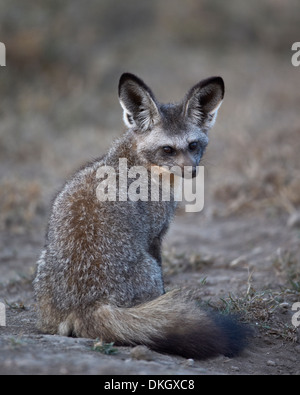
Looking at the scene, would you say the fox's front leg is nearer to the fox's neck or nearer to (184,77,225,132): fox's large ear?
the fox's neck

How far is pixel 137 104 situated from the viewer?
4.94m

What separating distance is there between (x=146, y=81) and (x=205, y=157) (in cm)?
514

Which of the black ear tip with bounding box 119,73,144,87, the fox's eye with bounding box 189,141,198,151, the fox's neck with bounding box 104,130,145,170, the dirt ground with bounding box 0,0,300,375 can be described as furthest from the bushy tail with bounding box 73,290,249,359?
the black ear tip with bounding box 119,73,144,87

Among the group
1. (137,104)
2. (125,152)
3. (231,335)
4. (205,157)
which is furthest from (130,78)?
(205,157)

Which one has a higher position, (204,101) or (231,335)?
(204,101)

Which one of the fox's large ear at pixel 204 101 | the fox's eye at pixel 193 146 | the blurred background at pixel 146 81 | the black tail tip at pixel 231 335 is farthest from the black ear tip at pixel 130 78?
the black tail tip at pixel 231 335

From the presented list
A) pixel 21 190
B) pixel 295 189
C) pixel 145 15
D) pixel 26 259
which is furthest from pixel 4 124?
pixel 145 15

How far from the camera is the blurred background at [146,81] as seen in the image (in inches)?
344

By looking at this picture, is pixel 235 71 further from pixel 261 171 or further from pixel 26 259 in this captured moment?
pixel 26 259

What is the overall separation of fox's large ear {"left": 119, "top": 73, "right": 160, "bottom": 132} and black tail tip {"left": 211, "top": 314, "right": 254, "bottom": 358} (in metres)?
1.78

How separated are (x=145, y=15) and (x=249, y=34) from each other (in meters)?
3.43

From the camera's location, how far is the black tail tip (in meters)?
4.02

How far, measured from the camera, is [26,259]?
7.09 m

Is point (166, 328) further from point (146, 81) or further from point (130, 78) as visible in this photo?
point (146, 81)
